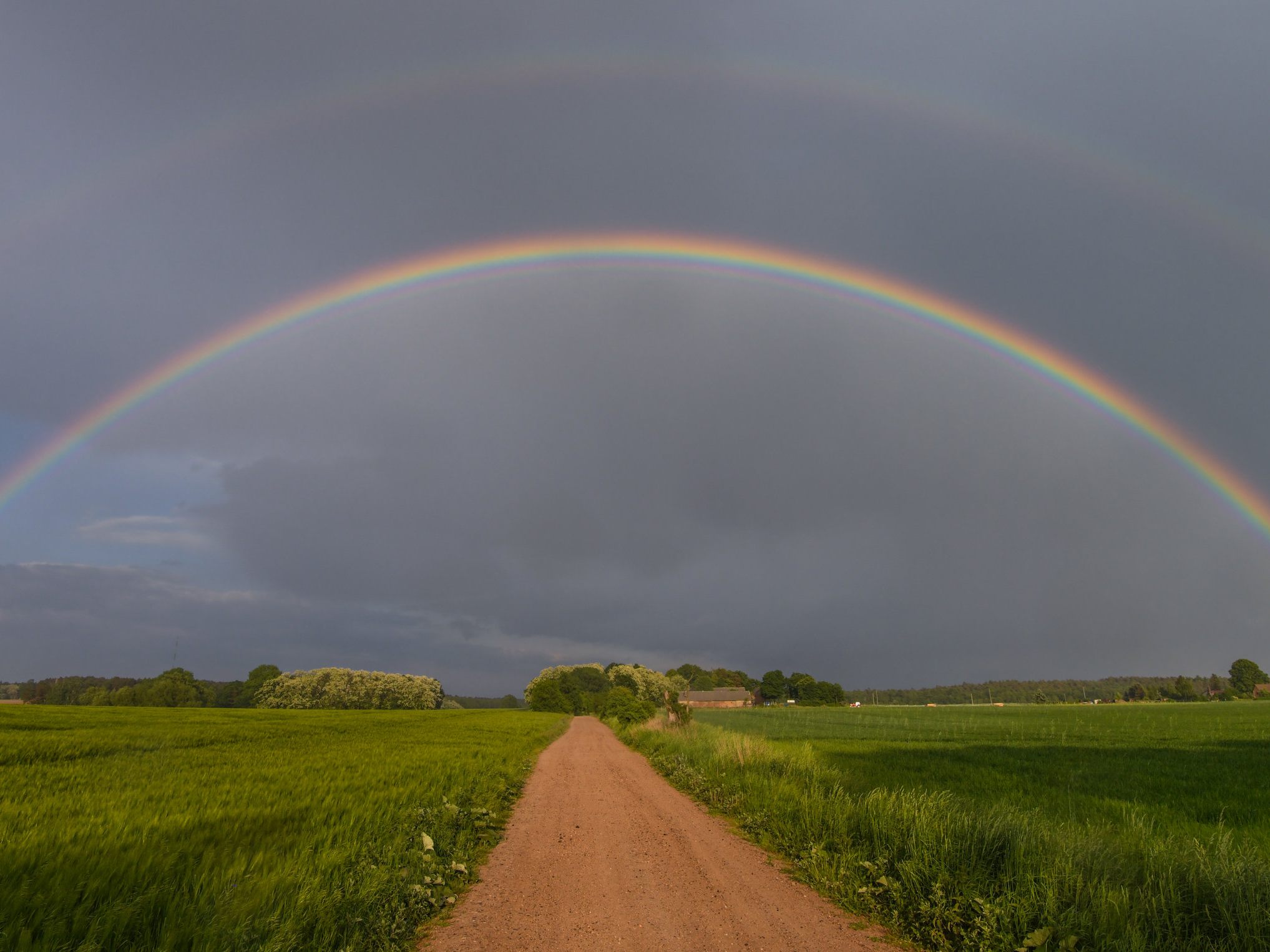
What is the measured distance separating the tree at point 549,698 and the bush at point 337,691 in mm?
23937

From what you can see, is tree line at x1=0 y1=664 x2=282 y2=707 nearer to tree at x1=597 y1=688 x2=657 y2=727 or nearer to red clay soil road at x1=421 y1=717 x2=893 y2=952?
tree at x1=597 y1=688 x2=657 y2=727

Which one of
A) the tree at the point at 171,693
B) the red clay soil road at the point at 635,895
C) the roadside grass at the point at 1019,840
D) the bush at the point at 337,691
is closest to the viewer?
the roadside grass at the point at 1019,840

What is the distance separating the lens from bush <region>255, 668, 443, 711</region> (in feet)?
382

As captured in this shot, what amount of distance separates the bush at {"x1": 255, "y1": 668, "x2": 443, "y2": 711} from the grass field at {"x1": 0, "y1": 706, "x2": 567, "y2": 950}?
11061 cm

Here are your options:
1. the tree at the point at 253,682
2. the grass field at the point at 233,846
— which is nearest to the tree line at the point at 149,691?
the tree at the point at 253,682

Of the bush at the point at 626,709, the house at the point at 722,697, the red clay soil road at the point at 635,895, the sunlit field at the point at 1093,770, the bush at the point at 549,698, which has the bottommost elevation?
the house at the point at 722,697

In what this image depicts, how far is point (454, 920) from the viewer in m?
7.06

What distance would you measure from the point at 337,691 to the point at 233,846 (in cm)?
12707

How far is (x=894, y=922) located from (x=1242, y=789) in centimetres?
1578

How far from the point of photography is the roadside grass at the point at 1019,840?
19.1 feet

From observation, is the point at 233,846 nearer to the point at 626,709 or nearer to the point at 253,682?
the point at 626,709

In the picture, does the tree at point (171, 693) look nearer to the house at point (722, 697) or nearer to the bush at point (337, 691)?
the bush at point (337, 691)

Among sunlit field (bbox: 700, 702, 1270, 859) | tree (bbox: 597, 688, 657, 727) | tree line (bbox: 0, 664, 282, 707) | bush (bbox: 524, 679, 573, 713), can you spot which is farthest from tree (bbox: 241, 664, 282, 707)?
sunlit field (bbox: 700, 702, 1270, 859)

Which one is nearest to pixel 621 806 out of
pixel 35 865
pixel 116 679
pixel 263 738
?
pixel 35 865
